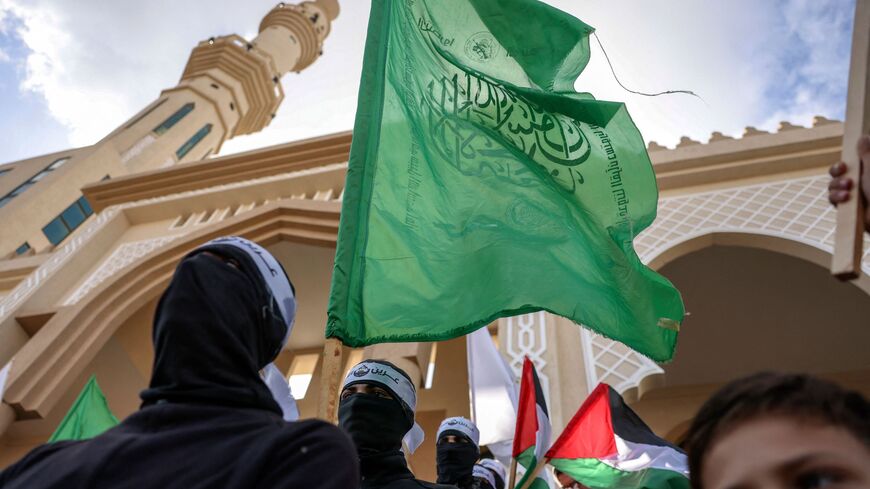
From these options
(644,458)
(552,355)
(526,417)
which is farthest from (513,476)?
(552,355)

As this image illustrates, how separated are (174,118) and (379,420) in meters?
13.5

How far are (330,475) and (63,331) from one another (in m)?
6.10

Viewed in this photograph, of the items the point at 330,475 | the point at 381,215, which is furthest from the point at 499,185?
the point at 330,475

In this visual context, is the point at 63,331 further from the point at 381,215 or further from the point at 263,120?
the point at 263,120

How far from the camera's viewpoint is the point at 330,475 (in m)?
0.89

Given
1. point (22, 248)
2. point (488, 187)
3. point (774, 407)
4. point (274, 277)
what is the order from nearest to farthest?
point (774, 407) < point (274, 277) < point (488, 187) < point (22, 248)

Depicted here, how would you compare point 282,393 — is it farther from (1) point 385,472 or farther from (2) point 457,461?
(1) point 385,472

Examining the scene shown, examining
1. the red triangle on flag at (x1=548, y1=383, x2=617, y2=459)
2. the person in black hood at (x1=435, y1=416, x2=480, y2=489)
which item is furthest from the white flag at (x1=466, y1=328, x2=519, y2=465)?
the person in black hood at (x1=435, y1=416, x2=480, y2=489)

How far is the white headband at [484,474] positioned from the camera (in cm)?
301

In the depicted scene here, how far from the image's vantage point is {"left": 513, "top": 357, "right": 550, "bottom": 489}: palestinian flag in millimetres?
2830

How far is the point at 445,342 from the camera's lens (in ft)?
22.1

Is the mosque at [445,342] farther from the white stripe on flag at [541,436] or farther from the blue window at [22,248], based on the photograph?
the white stripe on flag at [541,436]

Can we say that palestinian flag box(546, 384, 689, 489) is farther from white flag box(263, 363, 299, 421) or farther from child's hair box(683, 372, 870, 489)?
child's hair box(683, 372, 870, 489)

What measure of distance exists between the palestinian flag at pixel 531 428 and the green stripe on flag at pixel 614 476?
0.13 m
